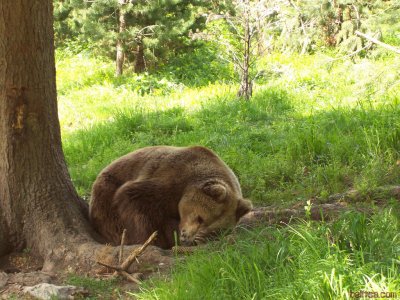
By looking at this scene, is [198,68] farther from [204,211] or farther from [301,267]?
[301,267]

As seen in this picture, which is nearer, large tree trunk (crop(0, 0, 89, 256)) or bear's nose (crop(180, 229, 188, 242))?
large tree trunk (crop(0, 0, 89, 256))

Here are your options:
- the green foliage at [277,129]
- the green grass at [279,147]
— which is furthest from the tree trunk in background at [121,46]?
the green foliage at [277,129]

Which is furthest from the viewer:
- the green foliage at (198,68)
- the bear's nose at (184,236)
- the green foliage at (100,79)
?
the green foliage at (198,68)

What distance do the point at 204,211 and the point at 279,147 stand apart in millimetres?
2492

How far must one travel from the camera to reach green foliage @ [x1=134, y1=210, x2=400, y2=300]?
2.88 metres

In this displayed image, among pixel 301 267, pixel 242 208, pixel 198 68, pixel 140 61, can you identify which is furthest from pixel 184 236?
pixel 198 68

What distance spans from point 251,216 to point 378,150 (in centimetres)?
191

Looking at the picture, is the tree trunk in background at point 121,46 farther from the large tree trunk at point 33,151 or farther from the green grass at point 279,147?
the large tree trunk at point 33,151

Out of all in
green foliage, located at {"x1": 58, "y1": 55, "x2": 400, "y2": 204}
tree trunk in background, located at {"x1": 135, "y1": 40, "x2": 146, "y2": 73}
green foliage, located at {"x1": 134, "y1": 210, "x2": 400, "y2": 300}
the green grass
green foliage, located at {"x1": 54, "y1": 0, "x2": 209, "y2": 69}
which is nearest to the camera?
green foliage, located at {"x1": 134, "y1": 210, "x2": 400, "y2": 300}

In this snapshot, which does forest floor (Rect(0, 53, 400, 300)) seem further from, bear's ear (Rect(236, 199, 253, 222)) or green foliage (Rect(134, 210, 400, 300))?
bear's ear (Rect(236, 199, 253, 222))

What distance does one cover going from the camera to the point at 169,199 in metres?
4.97

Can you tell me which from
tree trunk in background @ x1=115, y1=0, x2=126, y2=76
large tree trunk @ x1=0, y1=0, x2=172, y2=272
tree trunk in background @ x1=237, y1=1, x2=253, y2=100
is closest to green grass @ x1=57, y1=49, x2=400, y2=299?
tree trunk in background @ x1=237, y1=1, x2=253, y2=100

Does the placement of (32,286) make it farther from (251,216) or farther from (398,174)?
(398,174)

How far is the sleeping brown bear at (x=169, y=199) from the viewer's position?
15.9 ft
